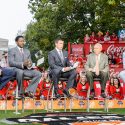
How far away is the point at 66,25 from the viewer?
45469mm

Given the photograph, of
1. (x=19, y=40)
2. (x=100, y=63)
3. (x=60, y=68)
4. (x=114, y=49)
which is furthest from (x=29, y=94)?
(x=114, y=49)

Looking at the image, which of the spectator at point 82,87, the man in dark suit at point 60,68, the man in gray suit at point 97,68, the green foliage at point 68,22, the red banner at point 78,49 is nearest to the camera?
the man in dark suit at point 60,68

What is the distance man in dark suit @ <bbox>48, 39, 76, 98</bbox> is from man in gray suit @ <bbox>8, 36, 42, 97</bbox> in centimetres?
41

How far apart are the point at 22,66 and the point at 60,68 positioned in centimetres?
92

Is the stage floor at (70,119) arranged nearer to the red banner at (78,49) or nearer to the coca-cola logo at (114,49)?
the coca-cola logo at (114,49)

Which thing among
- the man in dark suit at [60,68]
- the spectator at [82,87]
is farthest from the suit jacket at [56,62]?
the spectator at [82,87]

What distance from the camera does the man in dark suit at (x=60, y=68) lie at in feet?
44.5

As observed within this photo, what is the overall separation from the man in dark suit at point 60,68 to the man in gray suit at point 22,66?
0.41 meters

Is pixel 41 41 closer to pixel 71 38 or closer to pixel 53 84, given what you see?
pixel 71 38

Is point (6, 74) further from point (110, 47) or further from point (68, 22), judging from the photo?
point (68, 22)

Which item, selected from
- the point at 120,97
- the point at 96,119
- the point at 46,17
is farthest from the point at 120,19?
the point at 96,119

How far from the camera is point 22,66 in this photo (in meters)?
→ 13.4

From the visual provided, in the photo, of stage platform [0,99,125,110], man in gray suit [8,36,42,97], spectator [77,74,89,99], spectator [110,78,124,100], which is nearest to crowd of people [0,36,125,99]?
man in gray suit [8,36,42,97]

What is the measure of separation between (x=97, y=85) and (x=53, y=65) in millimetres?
1212
